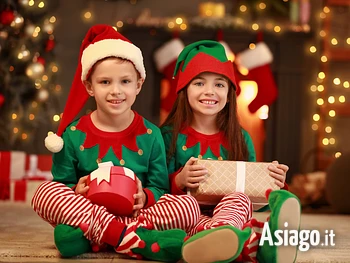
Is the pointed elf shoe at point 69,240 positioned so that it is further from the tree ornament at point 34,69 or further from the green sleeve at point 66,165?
the tree ornament at point 34,69

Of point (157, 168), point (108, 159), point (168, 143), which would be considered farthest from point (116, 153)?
point (168, 143)

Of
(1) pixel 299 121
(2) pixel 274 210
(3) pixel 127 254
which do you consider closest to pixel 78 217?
(3) pixel 127 254

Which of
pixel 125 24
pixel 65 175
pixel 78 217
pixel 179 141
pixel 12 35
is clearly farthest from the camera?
pixel 125 24

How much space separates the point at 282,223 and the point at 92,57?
0.70 meters

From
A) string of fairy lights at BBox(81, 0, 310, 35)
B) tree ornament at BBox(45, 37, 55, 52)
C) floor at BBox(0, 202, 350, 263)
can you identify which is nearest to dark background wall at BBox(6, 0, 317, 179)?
string of fairy lights at BBox(81, 0, 310, 35)

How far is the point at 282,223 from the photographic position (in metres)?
1.40

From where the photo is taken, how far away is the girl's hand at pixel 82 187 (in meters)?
1.61

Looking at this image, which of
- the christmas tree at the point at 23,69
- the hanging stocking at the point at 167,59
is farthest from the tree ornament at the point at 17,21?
the hanging stocking at the point at 167,59

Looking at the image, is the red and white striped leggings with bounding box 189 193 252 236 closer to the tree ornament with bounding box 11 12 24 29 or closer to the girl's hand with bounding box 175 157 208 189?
the girl's hand with bounding box 175 157 208 189

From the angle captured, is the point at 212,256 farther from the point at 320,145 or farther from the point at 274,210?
the point at 320,145

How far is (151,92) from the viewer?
14.5ft

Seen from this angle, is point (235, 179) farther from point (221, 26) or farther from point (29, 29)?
point (221, 26)

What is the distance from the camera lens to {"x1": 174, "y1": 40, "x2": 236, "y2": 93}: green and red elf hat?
1.94 metres

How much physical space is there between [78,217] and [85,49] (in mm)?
524
